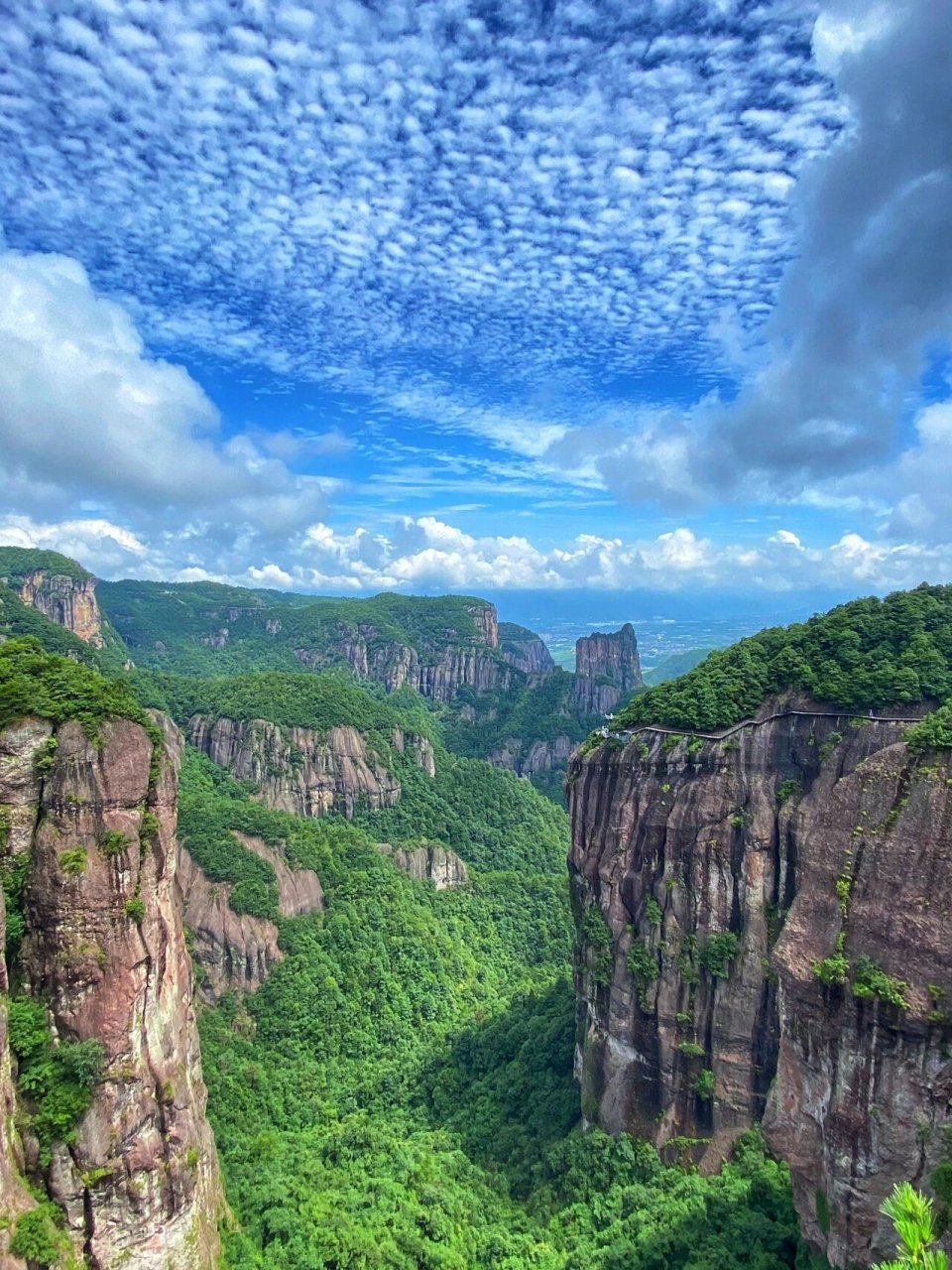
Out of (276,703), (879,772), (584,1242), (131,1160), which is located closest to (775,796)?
(879,772)

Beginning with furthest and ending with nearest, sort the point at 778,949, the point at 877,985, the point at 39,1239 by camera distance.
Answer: the point at 778,949 → the point at 39,1239 → the point at 877,985

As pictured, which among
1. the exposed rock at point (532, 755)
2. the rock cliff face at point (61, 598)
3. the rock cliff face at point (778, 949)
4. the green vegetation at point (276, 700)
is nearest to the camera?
the rock cliff face at point (778, 949)

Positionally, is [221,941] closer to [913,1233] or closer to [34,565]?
[913,1233]

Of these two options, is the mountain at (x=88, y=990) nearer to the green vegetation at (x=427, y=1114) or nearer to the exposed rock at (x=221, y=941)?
the green vegetation at (x=427, y=1114)

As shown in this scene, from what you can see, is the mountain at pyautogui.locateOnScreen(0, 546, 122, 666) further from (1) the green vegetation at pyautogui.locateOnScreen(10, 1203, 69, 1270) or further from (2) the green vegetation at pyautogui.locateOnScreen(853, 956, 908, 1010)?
(2) the green vegetation at pyautogui.locateOnScreen(853, 956, 908, 1010)

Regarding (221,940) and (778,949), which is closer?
(778,949)

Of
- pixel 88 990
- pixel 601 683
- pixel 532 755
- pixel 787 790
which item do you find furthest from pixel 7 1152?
pixel 601 683

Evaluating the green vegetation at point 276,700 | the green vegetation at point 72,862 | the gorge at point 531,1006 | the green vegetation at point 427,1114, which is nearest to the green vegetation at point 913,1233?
the gorge at point 531,1006
